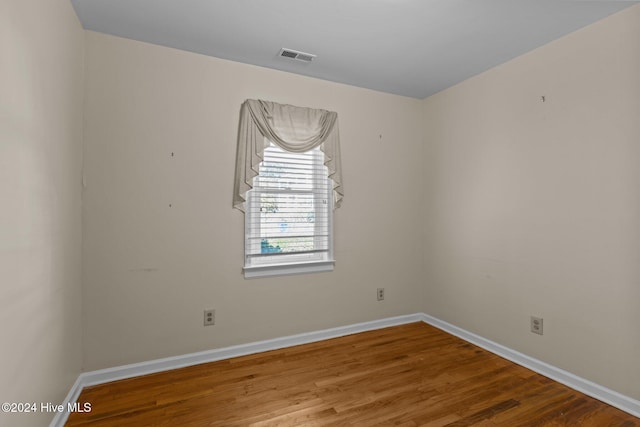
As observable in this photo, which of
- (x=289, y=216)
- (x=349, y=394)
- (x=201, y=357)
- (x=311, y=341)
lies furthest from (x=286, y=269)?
(x=349, y=394)

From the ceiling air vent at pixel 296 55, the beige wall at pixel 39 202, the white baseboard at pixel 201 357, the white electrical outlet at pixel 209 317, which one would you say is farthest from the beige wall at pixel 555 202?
the beige wall at pixel 39 202

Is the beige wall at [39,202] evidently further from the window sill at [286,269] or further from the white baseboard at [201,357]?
the window sill at [286,269]

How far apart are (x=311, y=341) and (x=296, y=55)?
2650mm

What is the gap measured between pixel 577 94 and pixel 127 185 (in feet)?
11.4

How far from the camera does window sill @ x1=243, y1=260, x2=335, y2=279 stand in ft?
9.43

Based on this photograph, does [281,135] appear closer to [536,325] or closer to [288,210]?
[288,210]

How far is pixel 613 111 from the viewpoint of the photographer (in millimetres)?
2133

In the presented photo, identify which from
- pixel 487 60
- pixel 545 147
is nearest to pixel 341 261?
pixel 545 147

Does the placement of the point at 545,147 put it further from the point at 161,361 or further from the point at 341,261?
the point at 161,361

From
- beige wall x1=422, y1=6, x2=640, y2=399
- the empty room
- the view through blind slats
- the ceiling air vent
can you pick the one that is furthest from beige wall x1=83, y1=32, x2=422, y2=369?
beige wall x1=422, y1=6, x2=640, y2=399

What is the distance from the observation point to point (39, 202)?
1553mm

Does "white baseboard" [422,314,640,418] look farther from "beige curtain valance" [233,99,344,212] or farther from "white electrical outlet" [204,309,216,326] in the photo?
"white electrical outlet" [204,309,216,326]

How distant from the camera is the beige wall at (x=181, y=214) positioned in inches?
93.8

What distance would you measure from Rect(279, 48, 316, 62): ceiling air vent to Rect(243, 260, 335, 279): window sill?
6.12 ft
